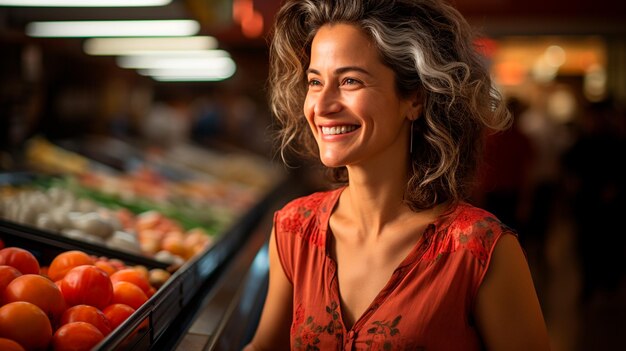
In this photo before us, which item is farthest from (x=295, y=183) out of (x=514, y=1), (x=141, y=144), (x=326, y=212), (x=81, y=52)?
(x=326, y=212)

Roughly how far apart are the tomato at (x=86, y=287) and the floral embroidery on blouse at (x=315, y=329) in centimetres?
54

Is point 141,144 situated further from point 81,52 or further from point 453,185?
point 453,185

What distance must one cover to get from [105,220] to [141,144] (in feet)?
18.0

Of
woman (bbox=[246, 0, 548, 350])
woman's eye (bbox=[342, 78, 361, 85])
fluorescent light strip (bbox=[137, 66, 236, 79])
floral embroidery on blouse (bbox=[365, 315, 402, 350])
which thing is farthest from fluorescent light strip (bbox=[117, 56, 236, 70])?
floral embroidery on blouse (bbox=[365, 315, 402, 350])

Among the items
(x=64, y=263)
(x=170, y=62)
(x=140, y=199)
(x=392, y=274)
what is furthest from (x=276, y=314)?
(x=170, y=62)

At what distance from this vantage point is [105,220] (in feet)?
9.40

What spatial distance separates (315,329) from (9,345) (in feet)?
2.45

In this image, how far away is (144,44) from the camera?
506 centimetres

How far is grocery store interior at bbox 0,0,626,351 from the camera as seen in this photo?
97.6 inches

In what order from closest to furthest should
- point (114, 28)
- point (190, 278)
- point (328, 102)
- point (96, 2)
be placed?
point (328, 102), point (190, 278), point (96, 2), point (114, 28)

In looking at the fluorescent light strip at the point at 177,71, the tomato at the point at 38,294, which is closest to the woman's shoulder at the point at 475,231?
the tomato at the point at 38,294

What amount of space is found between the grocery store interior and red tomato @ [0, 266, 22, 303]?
353 mm

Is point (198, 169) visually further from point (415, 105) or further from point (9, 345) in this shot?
point (9, 345)

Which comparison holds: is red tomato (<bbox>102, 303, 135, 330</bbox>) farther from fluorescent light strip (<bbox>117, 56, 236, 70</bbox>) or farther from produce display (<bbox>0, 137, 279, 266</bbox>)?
fluorescent light strip (<bbox>117, 56, 236, 70</bbox>)
